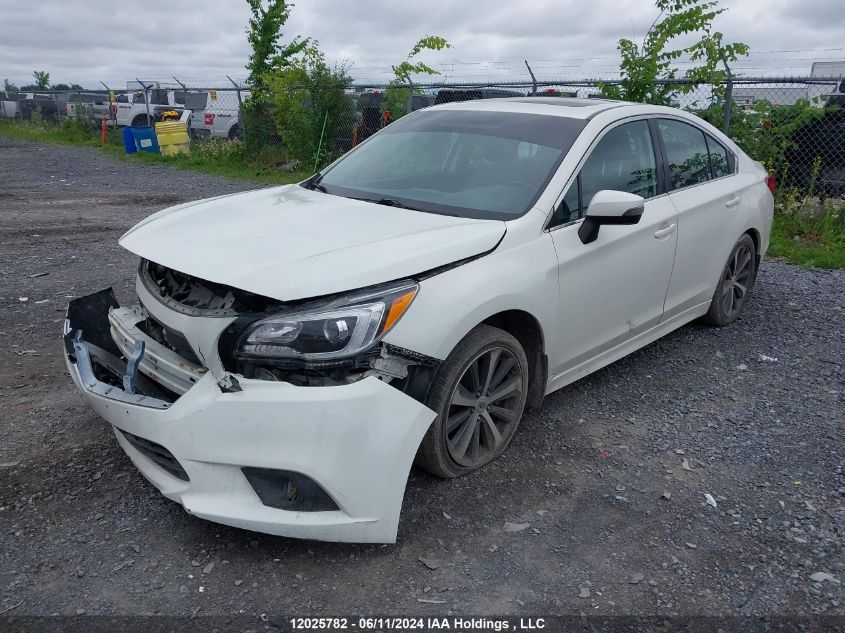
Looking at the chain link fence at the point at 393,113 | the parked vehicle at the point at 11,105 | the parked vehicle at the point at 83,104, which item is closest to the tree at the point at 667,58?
the chain link fence at the point at 393,113

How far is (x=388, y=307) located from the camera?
110 inches

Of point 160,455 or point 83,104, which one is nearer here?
point 160,455

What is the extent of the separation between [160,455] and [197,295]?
643 mm

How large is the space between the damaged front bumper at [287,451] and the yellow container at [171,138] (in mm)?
16603

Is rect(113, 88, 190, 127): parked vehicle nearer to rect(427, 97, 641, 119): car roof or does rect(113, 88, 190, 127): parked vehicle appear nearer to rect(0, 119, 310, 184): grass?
rect(0, 119, 310, 184): grass

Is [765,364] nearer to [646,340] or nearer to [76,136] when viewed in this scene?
[646,340]

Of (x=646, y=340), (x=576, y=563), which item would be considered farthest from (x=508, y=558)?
(x=646, y=340)

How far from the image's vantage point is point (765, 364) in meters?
4.97

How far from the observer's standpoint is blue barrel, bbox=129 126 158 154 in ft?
62.4

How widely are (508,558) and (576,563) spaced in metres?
0.26

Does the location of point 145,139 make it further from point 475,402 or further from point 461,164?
point 475,402

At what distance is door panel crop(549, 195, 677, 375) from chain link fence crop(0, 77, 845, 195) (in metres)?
5.65

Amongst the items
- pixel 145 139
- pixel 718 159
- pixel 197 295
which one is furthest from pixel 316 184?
pixel 145 139

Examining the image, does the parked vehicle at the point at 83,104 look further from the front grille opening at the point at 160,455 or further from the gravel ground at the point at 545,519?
the front grille opening at the point at 160,455
